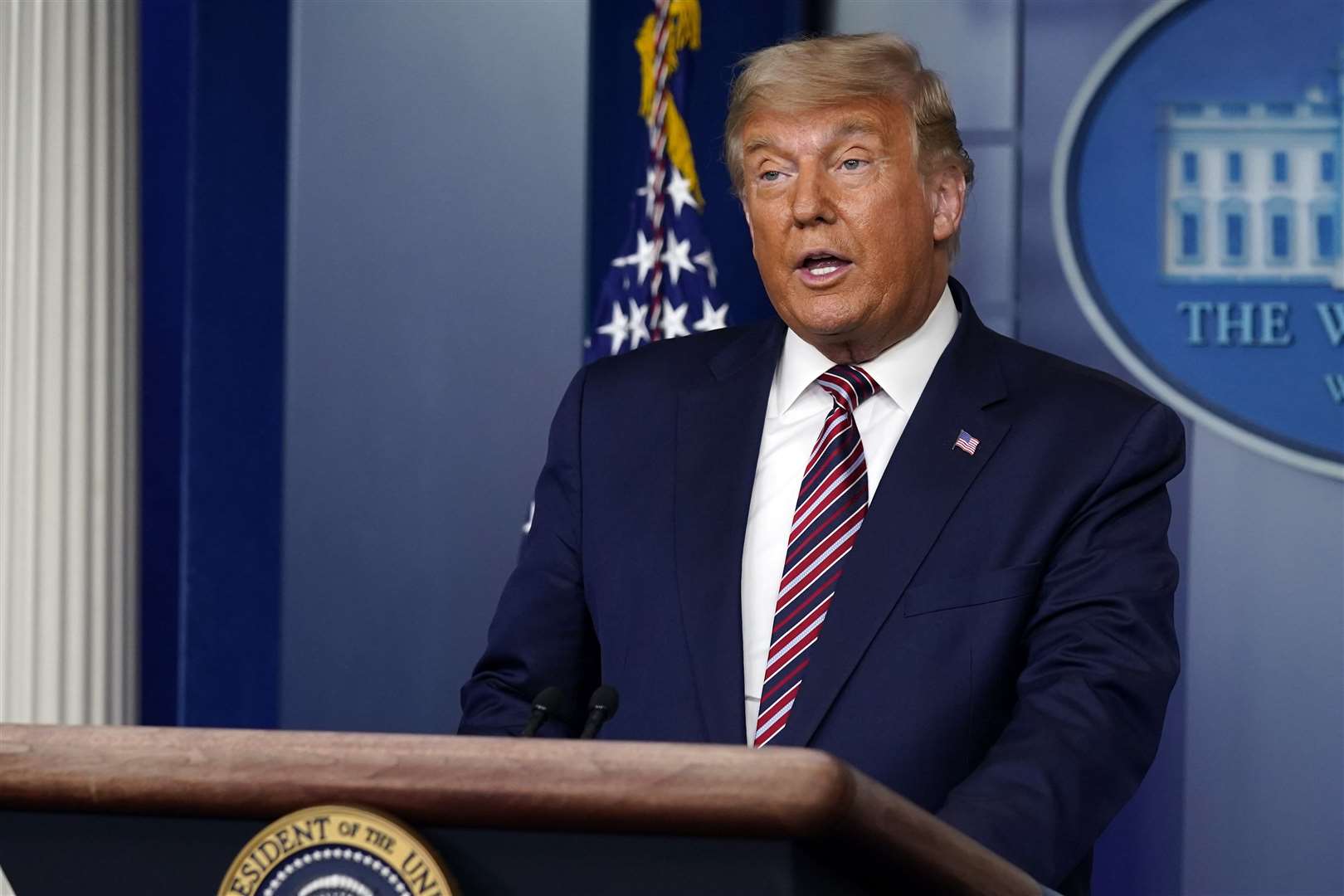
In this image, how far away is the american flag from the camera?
319 centimetres

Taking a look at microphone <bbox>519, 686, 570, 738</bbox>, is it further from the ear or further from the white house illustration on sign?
the white house illustration on sign

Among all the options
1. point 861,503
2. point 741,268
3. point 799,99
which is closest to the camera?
point 861,503

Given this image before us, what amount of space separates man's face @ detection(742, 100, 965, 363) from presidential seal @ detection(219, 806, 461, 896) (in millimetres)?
1164

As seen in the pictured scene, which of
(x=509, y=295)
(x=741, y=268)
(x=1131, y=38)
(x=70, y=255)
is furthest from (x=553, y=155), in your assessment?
(x=1131, y=38)

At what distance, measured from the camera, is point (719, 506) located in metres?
2.02

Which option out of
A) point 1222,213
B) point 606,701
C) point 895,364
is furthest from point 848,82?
point 1222,213

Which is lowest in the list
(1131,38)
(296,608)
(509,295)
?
(296,608)

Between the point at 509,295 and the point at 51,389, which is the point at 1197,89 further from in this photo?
the point at 51,389

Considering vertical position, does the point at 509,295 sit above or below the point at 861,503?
→ above

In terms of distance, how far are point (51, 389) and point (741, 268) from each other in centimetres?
146

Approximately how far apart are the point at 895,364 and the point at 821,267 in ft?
0.50

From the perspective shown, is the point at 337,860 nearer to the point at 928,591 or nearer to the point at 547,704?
the point at 547,704

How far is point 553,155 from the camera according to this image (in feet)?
10.8

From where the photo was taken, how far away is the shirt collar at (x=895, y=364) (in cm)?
211
